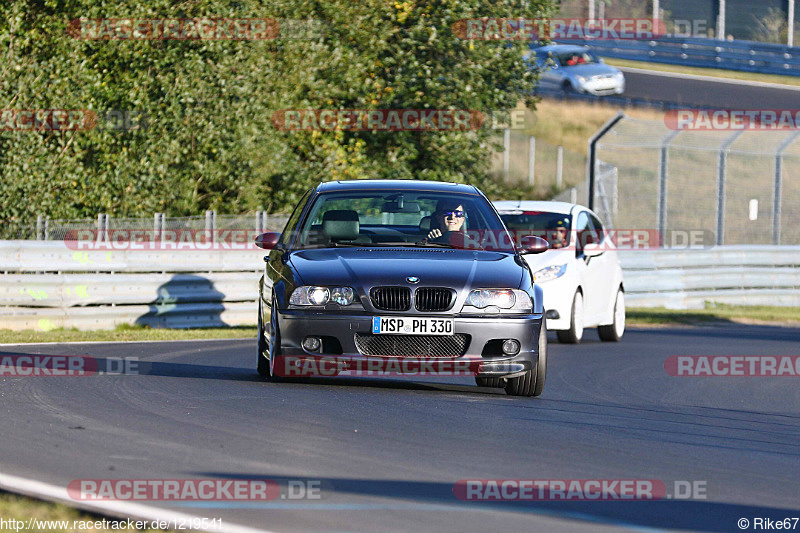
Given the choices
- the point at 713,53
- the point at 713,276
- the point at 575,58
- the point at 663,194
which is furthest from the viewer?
the point at 713,53

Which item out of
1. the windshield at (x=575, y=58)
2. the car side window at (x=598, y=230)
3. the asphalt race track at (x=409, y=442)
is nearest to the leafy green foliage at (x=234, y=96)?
the car side window at (x=598, y=230)

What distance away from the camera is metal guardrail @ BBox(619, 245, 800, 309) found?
80.7 feet

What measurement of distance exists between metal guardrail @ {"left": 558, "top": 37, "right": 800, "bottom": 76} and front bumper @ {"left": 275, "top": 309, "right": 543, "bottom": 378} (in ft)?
128

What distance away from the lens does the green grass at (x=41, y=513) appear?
5.05 m

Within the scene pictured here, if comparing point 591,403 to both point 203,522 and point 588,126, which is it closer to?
point 203,522

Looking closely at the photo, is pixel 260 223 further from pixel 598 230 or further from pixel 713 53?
pixel 713 53

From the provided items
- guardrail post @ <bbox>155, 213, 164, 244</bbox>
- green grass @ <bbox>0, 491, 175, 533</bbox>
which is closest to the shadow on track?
green grass @ <bbox>0, 491, 175, 533</bbox>

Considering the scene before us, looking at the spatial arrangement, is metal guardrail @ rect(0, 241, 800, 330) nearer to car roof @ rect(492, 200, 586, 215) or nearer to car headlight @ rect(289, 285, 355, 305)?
car roof @ rect(492, 200, 586, 215)

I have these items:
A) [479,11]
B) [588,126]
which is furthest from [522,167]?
[479,11]

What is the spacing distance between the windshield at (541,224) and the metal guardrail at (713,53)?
103 ft

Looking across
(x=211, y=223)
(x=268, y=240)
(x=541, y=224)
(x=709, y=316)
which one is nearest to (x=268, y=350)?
(x=268, y=240)

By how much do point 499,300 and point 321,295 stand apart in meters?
1.19

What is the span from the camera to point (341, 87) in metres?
29.7

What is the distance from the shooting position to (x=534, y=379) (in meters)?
9.87
